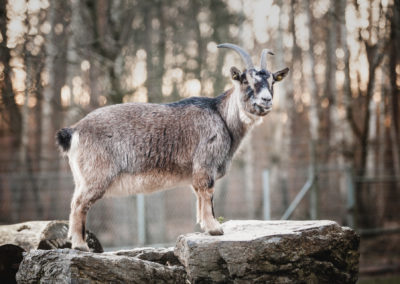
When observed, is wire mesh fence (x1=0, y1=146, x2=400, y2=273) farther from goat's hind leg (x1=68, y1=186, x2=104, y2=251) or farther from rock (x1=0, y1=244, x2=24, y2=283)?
goat's hind leg (x1=68, y1=186, x2=104, y2=251)

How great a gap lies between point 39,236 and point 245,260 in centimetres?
281

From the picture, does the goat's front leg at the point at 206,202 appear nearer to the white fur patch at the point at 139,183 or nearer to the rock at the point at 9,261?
the white fur patch at the point at 139,183

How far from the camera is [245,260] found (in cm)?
523

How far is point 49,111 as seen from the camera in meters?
17.8

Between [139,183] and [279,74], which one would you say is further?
[279,74]

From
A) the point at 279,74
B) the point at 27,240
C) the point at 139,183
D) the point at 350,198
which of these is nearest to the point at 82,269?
the point at 139,183

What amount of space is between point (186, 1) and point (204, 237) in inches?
685

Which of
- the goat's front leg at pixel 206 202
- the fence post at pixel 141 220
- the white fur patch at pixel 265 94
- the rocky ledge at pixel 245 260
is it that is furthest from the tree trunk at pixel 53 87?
the rocky ledge at pixel 245 260

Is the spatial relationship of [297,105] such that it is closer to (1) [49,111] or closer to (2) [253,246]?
(1) [49,111]

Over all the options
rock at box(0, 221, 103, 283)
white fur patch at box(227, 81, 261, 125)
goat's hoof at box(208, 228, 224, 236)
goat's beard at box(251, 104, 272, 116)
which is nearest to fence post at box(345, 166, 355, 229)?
white fur patch at box(227, 81, 261, 125)

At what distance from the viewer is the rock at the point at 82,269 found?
455 cm

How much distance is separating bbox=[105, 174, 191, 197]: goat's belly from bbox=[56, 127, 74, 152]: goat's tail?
29.7 inches

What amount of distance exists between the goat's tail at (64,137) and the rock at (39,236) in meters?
1.30

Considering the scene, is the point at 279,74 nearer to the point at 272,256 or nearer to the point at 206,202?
the point at 206,202
